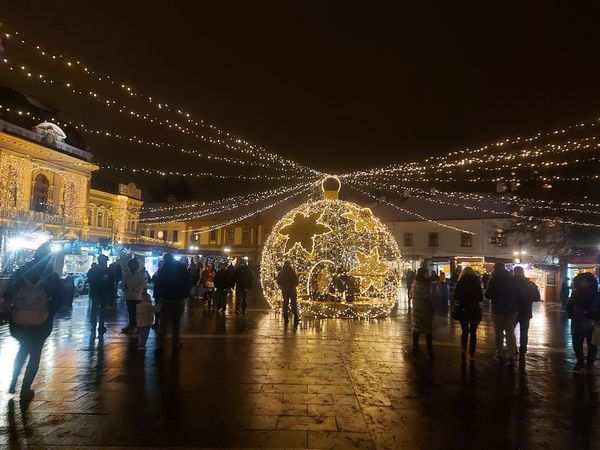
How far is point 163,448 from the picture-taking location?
436cm

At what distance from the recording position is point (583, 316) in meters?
8.02

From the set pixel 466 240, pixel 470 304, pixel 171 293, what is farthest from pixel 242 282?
pixel 466 240

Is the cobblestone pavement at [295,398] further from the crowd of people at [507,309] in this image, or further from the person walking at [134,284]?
the person walking at [134,284]

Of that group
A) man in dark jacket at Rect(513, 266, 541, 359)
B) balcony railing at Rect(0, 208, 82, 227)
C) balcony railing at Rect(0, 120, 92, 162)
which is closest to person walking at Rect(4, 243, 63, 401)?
man in dark jacket at Rect(513, 266, 541, 359)

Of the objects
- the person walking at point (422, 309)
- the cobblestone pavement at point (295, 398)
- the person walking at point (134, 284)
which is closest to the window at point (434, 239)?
the cobblestone pavement at point (295, 398)

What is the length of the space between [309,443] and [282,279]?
869 cm

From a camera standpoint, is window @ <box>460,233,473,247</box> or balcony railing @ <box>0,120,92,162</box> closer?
balcony railing @ <box>0,120,92,162</box>

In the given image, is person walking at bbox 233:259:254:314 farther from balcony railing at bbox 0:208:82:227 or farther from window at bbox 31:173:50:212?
window at bbox 31:173:50:212

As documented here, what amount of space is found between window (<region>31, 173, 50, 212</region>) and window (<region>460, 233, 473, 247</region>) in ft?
109

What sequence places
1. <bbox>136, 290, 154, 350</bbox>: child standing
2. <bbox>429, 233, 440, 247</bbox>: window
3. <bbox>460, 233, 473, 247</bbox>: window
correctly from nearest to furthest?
<bbox>136, 290, 154, 350</bbox>: child standing → <bbox>460, 233, 473, 247</bbox>: window → <bbox>429, 233, 440, 247</bbox>: window

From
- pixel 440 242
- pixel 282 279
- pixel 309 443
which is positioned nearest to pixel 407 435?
pixel 309 443

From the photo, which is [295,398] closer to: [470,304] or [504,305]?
[470,304]

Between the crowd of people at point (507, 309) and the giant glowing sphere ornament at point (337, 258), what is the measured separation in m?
5.06

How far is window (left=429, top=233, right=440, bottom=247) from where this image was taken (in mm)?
47531
